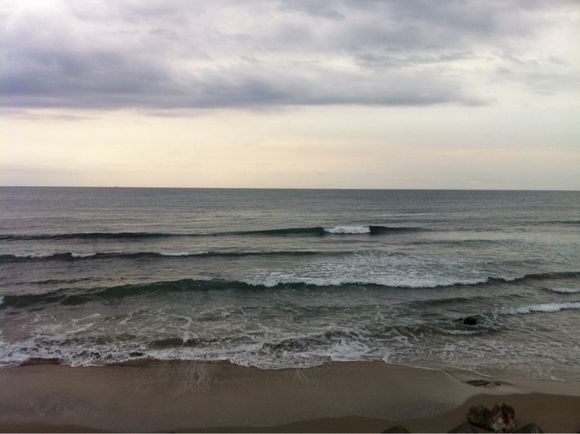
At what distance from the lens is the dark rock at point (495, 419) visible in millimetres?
7016

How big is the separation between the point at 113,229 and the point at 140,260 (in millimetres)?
14028

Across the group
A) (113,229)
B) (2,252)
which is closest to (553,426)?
(2,252)

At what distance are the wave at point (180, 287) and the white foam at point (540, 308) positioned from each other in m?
3.19

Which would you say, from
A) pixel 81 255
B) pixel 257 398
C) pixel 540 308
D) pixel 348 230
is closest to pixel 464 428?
pixel 257 398

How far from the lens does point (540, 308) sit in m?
14.6

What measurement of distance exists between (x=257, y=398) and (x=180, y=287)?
377 inches

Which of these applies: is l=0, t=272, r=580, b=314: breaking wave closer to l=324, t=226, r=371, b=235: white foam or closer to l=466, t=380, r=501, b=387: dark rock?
l=466, t=380, r=501, b=387: dark rock

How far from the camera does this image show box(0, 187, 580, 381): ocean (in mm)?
10867

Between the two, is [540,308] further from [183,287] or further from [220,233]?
[220,233]

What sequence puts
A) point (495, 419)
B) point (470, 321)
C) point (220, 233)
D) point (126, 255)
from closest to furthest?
point (495, 419) → point (470, 321) → point (126, 255) → point (220, 233)

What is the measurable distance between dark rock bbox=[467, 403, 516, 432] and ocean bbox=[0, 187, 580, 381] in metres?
2.87

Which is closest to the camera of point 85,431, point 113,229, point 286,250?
point 85,431

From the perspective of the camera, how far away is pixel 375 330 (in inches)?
495

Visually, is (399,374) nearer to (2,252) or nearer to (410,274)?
(410,274)
